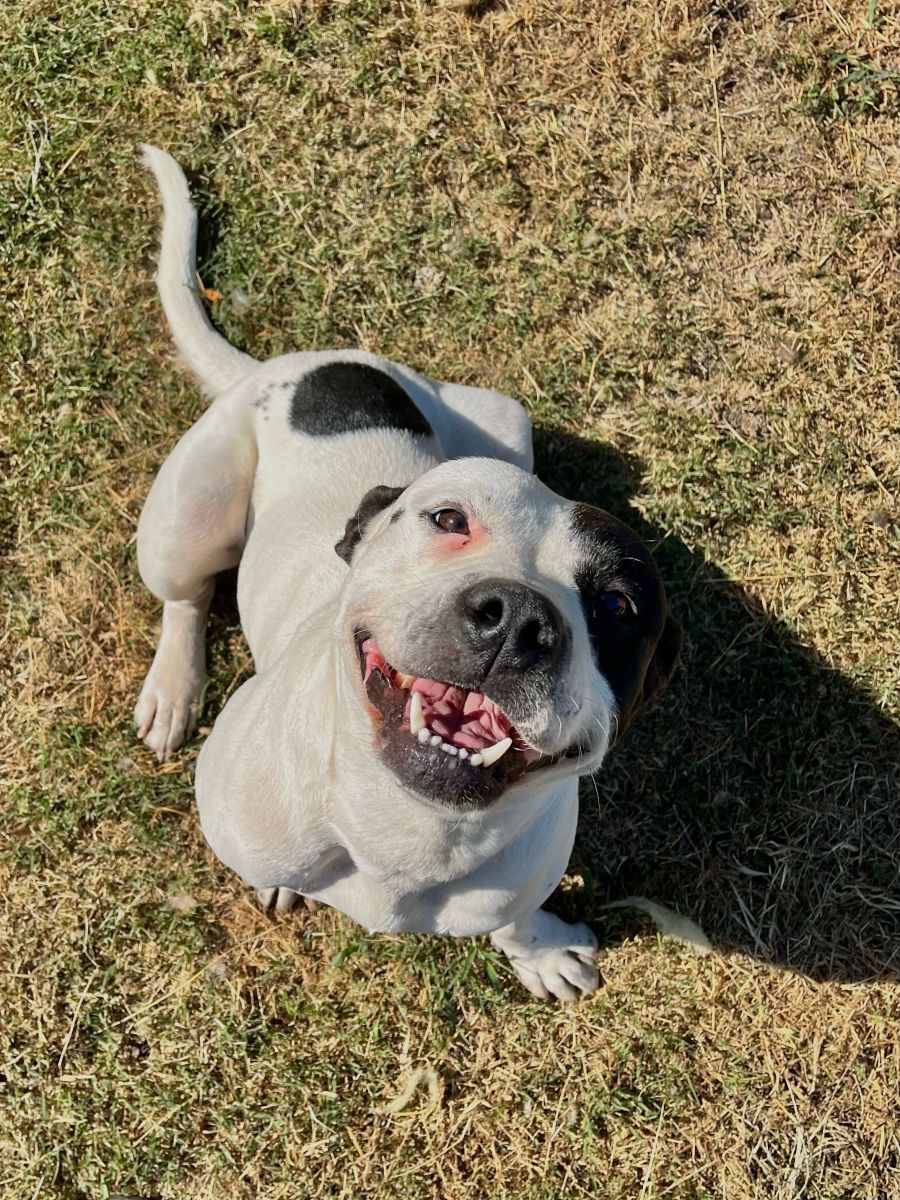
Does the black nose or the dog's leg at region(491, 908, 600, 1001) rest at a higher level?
the black nose

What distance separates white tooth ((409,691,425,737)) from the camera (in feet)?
9.96

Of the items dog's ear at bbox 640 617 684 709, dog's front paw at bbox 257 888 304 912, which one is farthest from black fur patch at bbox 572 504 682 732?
dog's front paw at bbox 257 888 304 912

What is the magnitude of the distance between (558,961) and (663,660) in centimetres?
210

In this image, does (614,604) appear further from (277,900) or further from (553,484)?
(277,900)

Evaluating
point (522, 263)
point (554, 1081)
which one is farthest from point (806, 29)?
point (554, 1081)

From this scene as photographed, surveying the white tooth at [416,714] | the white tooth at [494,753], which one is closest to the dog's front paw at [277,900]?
the white tooth at [416,714]

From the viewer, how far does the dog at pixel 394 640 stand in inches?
117

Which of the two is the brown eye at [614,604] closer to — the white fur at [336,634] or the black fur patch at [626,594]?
the black fur patch at [626,594]

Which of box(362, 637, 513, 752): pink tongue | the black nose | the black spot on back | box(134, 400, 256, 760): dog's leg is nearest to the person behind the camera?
the black nose

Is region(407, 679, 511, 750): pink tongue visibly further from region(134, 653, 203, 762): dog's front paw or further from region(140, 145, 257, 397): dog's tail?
region(140, 145, 257, 397): dog's tail

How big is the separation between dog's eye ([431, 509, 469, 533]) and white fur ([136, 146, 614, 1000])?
46 millimetres

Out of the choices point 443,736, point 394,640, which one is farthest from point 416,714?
point 394,640

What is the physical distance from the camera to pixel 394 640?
296 cm

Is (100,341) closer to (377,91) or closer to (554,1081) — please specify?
(377,91)
